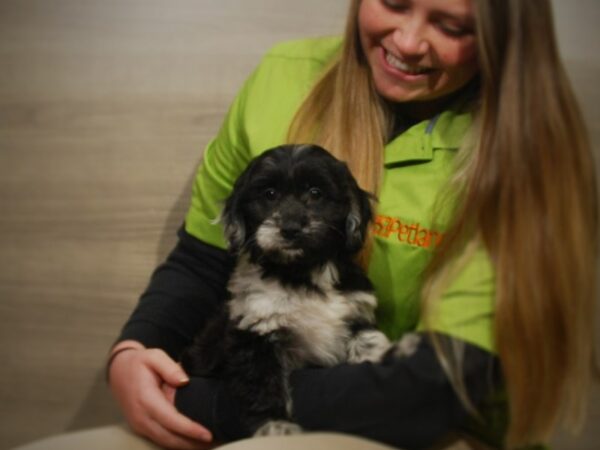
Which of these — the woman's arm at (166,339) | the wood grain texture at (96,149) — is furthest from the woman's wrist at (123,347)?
the wood grain texture at (96,149)

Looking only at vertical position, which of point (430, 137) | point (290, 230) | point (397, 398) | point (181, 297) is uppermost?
point (430, 137)

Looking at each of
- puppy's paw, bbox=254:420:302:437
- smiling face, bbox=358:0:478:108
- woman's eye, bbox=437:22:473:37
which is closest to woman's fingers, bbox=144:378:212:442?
puppy's paw, bbox=254:420:302:437

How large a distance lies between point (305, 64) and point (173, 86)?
1.53ft

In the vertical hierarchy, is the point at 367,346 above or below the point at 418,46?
below

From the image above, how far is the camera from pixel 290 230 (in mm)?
1403

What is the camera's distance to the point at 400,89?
152 centimetres

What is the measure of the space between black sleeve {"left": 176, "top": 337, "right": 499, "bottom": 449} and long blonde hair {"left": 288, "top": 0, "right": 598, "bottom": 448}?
7 cm

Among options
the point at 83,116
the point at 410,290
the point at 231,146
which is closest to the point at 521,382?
the point at 410,290

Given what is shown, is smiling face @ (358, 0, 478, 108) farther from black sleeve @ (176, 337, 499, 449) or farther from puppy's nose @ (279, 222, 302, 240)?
black sleeve @ (176, 337, 499, 449)

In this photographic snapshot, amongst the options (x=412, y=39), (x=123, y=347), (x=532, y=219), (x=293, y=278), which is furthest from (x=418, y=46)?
(x=123, y=347)

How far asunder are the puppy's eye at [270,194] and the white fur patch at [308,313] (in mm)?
172

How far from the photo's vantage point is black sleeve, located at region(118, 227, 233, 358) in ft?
5.43

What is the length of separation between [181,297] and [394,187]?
0.56 meters

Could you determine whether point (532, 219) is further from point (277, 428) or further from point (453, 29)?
point (277, 428)
